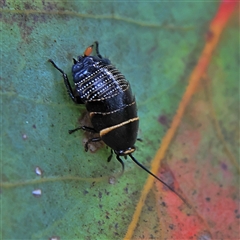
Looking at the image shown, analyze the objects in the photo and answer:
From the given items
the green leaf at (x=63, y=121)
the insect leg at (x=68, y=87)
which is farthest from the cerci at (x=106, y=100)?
the green leaf at (x=63, y=121)

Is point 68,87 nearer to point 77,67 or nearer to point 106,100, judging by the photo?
point 77,67

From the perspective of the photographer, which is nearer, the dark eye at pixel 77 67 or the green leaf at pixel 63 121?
the green leaf at pixel 63 121

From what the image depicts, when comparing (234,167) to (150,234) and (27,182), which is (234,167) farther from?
(27,182)

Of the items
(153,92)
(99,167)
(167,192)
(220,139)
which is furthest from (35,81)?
(220,139)

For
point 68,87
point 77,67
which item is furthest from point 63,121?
point 77,67

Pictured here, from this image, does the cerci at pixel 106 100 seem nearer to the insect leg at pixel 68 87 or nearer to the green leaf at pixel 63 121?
the insect leg at pixel 68 87

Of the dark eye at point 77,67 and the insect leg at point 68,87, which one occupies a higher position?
the dark eye at point 77,67

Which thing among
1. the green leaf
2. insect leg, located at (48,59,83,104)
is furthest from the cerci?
the green leaf
